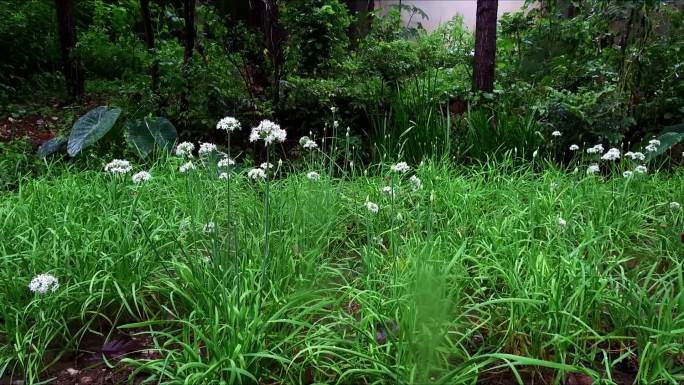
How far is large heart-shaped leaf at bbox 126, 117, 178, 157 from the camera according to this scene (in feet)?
15.0

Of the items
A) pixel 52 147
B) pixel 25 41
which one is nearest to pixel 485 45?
pixel 52 147

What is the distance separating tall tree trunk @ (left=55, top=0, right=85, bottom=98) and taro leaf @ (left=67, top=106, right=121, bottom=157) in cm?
236

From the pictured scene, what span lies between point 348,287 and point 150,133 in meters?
3.36

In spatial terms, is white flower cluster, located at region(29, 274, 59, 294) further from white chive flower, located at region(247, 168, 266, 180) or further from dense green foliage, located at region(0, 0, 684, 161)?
dense green foliage, located at region(0, 0, 684, 161)

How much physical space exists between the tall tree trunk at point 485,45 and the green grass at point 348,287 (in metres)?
2.55

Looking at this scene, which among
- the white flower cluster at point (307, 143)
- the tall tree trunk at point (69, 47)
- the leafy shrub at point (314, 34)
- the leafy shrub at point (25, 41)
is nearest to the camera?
the white flower cluster at point (307, 143)

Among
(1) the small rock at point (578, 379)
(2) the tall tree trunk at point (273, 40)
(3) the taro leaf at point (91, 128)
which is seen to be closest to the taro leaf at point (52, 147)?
(3) the taro leaf at point (91, 128)

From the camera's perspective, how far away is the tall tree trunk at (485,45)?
507 cm

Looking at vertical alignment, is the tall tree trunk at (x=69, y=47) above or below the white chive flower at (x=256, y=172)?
above

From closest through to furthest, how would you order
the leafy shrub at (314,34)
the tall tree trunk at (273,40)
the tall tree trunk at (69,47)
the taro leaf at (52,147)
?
the taro leaf at (52,147) < the tall tree trunk at (273,40) < the leafy shrub at (314,34) < the tall tree trunk at (69,47)

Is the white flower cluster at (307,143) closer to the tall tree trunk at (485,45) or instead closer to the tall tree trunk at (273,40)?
the tall tree trunk at (273,40)

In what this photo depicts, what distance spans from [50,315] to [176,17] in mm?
4790

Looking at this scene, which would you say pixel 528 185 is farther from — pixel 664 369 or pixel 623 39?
pixel 623 39

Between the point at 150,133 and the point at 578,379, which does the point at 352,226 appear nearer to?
the point at 578,379
